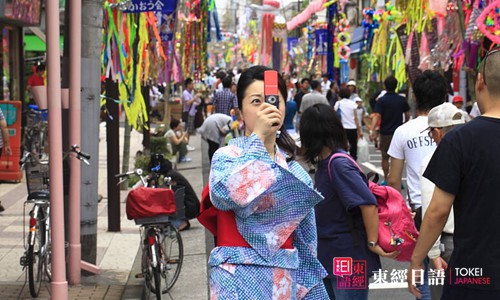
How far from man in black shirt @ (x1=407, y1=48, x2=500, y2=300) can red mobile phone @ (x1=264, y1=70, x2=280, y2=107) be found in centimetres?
70

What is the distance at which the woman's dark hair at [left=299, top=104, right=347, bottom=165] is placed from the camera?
5.02 metres

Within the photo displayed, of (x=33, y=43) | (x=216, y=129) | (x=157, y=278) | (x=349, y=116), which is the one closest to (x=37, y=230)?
(x=157, y=278)

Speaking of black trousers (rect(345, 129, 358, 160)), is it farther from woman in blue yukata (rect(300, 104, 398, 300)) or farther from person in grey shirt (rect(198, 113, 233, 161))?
woman in blue yukata (rect(300, 104, 398, 300))

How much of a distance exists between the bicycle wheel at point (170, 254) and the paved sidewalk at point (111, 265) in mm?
137

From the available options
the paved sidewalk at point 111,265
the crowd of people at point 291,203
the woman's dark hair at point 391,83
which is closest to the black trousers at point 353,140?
the woman's dark hair at point 391,83

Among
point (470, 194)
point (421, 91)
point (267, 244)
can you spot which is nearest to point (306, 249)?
point (267, 244)

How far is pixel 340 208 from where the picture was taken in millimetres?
4953

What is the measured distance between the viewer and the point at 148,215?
23.9 feet

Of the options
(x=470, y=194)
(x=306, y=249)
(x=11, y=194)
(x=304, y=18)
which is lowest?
(x=11, y=194)

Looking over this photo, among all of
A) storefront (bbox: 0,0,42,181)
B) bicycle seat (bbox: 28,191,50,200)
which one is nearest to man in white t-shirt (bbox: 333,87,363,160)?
storefront (bbox: 0,0,42,181)

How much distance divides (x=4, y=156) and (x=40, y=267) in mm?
7778

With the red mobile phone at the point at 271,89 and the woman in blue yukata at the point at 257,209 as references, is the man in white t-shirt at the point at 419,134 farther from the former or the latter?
the red mobile phone at the point at 271,89

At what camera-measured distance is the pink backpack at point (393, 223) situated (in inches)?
196

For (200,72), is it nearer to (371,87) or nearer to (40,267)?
(371,87)
